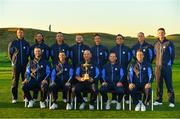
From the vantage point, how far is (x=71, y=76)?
34.6 ft

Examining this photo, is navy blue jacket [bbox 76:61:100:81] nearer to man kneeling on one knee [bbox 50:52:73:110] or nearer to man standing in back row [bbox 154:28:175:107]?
man kneeling on one knee [bbox 50:52:73:110]

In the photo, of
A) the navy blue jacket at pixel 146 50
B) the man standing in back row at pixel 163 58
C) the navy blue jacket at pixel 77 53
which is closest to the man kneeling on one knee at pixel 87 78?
the navy blue jacket at pixel 77 53

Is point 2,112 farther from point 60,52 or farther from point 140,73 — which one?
point 140,73

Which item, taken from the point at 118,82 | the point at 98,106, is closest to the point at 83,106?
the point at 98,106

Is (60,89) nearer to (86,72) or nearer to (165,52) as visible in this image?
(86,72)

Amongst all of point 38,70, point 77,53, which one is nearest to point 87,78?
point 77,53

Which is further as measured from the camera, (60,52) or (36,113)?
(60,52)

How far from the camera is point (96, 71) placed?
10.5 m

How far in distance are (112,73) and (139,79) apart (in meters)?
0.65

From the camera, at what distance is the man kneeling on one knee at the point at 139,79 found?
10375mm

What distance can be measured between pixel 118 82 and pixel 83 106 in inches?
39.5

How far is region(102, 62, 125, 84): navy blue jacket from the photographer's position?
34.7 feet

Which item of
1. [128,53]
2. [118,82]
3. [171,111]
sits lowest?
[171,111]

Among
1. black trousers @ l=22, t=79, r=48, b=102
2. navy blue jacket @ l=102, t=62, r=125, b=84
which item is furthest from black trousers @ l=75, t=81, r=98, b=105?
black trousers @ l=22, t=79, r=48, b=102
